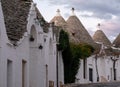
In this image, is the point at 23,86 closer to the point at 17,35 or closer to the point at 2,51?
the point at 17,35

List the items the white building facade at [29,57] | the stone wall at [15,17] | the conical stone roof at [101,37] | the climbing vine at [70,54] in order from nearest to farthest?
the white building facade at [29,57], the stone wall at [15,17], the climbing vine at [70,54], the conical stone roof at [101,37]

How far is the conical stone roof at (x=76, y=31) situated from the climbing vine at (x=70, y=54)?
4787mm

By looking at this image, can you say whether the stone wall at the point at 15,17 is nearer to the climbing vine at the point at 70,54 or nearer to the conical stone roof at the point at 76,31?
the climbing vine at the point at 70,54

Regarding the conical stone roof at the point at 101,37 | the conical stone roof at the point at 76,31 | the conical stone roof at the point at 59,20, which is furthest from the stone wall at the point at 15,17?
the conical stone roof at the point at 101,37

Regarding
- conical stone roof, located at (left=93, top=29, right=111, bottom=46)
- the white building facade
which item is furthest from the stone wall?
conical stone roof, located at (left=93, top=29, right=111, bottom=46)

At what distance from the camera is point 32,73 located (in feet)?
A: 95.6

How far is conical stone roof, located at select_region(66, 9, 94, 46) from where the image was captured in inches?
2290

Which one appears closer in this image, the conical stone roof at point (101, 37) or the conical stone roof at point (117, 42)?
the conical stone roof at point (101, 37)

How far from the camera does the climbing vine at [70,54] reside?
142ft

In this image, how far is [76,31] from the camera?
198 ft

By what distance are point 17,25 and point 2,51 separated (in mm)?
4148

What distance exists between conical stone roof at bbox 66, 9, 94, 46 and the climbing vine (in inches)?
188

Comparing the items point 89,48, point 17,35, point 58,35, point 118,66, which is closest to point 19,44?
point 17,35

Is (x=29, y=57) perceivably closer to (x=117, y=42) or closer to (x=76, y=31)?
(x=76, y=31)
